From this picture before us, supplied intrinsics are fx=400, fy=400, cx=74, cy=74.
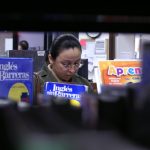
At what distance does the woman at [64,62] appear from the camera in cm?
229

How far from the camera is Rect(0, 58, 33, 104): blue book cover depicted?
1515 mm

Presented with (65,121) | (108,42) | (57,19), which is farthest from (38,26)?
(108,42)

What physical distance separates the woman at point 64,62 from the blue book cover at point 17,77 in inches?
25.2

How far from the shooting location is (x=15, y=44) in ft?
19.8

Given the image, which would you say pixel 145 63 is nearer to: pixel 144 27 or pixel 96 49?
pixel 144 27

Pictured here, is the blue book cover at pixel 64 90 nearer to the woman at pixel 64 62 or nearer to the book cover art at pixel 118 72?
the woman at pixel 64 62

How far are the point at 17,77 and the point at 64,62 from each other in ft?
2.74

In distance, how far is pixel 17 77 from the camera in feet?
5.16

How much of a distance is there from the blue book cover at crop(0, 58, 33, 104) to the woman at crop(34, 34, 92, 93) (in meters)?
0.64

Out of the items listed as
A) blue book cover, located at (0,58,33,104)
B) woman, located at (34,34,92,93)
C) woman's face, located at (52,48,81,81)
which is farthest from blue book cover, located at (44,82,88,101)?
woman's face, located at (52,48,81,81)

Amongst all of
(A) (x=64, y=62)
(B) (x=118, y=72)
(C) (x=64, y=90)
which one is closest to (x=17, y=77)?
(C) (x=64, y=90)

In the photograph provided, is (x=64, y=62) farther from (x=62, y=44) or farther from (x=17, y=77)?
(x=17, y=77)

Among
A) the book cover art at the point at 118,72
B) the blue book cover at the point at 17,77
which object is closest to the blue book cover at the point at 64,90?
the blue book cover at the point at 17,77

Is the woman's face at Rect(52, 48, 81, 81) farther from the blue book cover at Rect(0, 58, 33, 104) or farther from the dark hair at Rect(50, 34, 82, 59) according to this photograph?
the blue book cover at Rect(0, 58, 33, 104)
